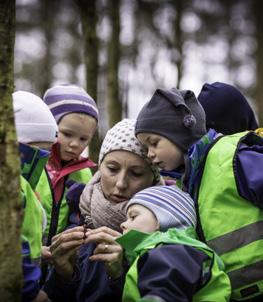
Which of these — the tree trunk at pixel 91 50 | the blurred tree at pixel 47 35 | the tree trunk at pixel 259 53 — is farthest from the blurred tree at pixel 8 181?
the tree trunk at pixel 259 53

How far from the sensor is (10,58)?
1.72 metres

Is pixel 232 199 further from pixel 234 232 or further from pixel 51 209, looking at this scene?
pixel 51 209

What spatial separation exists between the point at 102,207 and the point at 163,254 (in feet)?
2.68

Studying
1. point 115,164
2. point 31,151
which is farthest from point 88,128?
point 31,151

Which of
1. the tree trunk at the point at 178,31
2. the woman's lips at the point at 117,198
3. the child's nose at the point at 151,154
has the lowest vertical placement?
the woman's lips at the point at 117,198

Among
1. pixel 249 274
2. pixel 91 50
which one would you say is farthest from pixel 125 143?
pixel 91 50

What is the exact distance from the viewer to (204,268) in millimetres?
1942

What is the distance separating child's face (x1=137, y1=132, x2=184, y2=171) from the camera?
8.36 feet

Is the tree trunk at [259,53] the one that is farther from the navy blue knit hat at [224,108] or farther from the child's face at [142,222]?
the child's face at [142,222]

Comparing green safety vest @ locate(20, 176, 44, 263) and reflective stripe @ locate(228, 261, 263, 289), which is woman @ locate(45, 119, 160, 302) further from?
reflective stripe @ locate(228, 261, 263, 289)

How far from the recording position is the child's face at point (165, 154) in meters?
2.55

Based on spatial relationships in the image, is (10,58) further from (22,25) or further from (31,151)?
(22,25)

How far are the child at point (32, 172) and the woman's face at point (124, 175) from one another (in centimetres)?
34

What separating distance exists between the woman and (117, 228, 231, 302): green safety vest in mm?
300
